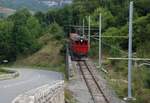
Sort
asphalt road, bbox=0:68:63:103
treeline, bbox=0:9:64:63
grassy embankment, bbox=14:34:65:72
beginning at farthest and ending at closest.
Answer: treeline, bbox=0:9:64:63 → grassy embankment, bbox=14:34:65:72 → asphalt road, bbox=0:68:63:103

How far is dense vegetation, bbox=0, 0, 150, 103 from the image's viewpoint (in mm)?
53469

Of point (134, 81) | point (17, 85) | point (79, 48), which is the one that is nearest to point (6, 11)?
point (79, 48)

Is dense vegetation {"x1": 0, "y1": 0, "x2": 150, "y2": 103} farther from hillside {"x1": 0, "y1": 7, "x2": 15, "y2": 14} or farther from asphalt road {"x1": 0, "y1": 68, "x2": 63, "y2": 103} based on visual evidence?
hillside {"x1": 0, "y1": 7, "x2": 15, "y2": 14}

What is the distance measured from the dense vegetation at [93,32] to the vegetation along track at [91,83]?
57.5 inches

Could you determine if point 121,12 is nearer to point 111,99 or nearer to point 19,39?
point 19,39

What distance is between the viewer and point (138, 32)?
60.2 metres

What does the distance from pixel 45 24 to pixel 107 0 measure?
101 feet

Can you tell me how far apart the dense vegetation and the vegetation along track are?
1461 millimetres

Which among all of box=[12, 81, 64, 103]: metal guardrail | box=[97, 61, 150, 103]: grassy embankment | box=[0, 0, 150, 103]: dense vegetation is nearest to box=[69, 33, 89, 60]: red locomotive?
box=[0, 0, 150, 103]: dense vegetation

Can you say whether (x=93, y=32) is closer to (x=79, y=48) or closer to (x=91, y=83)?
(x=79, y=48)

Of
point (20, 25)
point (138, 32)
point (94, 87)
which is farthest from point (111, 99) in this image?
point (20, 25)

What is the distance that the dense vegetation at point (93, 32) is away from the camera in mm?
53469

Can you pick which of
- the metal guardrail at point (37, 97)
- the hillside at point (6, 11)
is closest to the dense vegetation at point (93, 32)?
the metal guardrail at point (37, 97)

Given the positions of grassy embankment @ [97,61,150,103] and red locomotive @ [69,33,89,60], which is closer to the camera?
grassy embankment @ [97,61,150,103]
